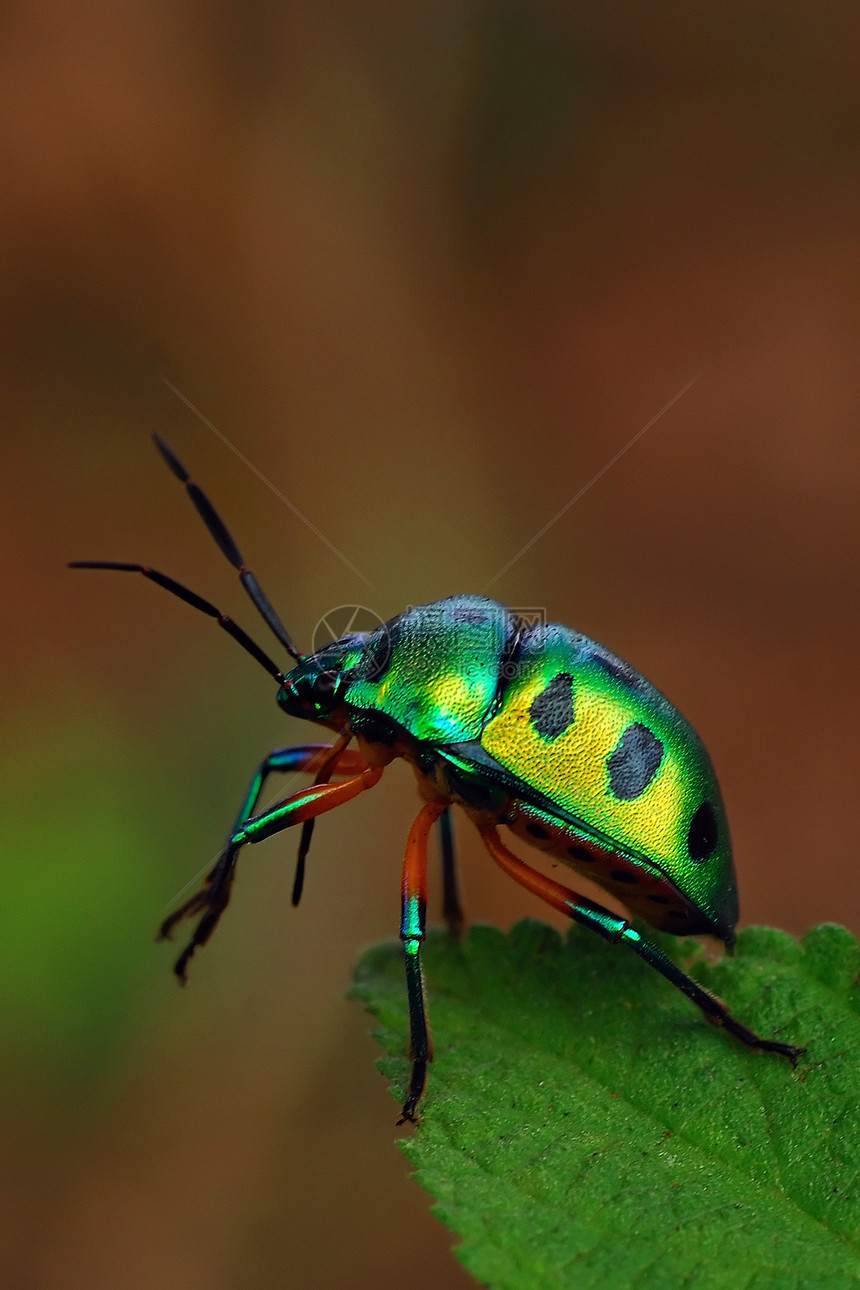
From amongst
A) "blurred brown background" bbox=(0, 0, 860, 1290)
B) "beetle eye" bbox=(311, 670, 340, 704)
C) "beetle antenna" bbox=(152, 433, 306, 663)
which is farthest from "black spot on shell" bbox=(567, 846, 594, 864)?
"blurred brown background" bbox=(0, 0, 860, 1290)

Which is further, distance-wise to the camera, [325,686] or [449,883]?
[449,883]

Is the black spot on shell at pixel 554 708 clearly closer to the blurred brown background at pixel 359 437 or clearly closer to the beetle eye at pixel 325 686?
the beetle eye at pixel 325 686

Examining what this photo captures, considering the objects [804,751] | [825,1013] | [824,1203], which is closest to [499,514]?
[804,751]

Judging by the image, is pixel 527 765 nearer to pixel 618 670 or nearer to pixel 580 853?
pixel 580 853

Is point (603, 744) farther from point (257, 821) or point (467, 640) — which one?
point (257, 821)

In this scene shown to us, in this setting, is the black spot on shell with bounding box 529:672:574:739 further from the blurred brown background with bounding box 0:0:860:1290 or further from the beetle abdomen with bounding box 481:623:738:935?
the blurred brown background with bounding box 0:0:860:1290

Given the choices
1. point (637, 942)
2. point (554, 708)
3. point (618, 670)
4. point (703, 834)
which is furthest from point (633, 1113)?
point (618, 670)
